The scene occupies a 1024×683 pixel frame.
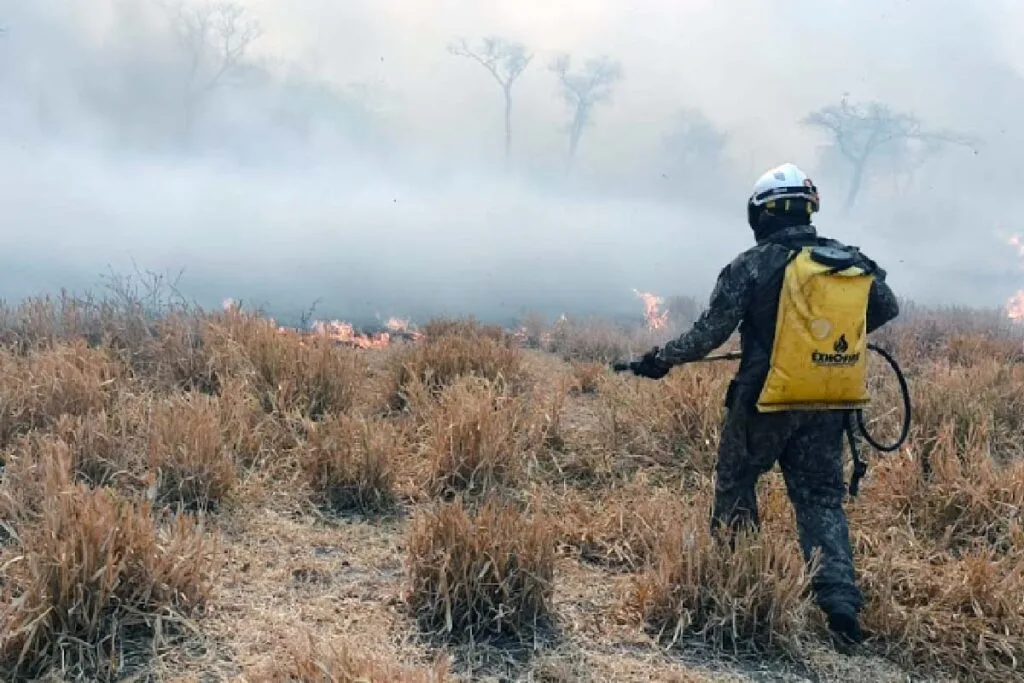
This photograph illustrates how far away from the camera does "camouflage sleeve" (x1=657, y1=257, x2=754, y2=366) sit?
362 cm

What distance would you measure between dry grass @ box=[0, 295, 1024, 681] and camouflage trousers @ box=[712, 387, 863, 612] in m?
0.25

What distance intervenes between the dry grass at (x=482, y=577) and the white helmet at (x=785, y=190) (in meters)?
1.81

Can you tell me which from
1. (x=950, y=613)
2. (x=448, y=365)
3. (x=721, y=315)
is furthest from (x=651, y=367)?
(x=448, y=365)

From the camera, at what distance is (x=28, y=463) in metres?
4.04

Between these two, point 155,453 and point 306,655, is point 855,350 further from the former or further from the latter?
point 155,453

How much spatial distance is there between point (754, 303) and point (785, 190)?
0.55m

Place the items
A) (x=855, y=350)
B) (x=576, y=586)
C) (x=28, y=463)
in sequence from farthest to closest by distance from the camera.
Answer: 1. (x=28, y=463)
2. (x=576, y=586)
3. (x=855, y=350)

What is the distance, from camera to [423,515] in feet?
13.2

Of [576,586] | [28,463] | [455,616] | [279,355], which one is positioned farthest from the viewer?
[279,355]

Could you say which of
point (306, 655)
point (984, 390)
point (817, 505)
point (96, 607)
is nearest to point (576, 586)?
point (817, 505)

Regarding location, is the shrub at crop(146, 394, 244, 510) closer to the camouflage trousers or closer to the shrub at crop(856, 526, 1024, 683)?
the camouflage trousers

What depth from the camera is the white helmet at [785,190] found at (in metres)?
3.71

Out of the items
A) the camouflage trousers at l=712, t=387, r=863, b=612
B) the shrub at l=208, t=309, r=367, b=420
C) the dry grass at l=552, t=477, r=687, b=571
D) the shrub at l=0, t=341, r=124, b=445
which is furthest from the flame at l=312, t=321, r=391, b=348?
the camouflage trousers at l=712, t=387, r=863, b=612

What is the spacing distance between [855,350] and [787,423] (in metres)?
0.46
